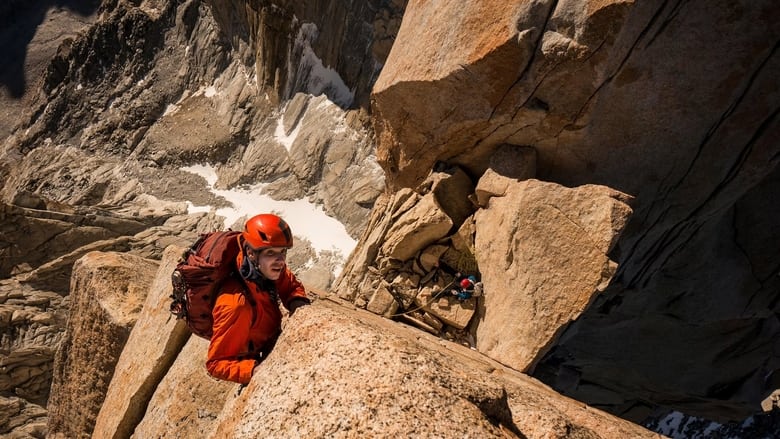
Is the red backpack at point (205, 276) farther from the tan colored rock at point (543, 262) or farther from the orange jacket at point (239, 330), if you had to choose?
the tan colored rock at point (543, 262)

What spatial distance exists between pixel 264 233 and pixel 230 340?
1259mm

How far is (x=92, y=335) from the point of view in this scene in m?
9.12

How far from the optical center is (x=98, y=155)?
143 ft

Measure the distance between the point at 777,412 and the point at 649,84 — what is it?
92.8 ft

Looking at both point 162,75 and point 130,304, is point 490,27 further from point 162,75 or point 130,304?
point 162,75

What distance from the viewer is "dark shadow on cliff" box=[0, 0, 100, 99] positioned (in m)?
61.8

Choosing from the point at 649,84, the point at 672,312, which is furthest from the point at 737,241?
the point at 649,84

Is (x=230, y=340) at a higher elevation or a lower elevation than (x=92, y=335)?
higher

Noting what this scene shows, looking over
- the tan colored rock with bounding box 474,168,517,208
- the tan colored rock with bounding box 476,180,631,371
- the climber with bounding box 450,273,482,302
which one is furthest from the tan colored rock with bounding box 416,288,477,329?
the tan colored rock with bounding box 474,168,517,208

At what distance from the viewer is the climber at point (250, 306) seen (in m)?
4.68

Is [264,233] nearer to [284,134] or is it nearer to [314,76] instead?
[314,76]

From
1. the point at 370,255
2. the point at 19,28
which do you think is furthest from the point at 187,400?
the point at 19,28

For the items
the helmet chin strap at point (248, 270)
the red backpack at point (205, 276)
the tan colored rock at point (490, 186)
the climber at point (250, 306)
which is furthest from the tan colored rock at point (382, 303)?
the helmet chin strap at point (248, 270)

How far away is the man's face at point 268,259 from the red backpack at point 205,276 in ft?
1.02
